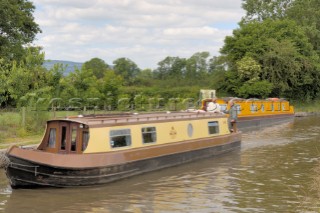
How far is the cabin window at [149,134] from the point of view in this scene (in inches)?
562

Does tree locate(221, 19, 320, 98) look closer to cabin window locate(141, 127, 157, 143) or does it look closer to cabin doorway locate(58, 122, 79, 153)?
cabin window locate(141, 127, 157, 143)

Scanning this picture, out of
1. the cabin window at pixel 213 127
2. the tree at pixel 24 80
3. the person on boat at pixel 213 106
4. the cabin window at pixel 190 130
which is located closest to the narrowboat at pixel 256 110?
the person on boat at pixel 213 106

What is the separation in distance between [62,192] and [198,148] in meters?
6.57

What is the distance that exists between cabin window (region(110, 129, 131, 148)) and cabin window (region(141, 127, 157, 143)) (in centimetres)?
77

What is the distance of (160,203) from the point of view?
35.4 feet

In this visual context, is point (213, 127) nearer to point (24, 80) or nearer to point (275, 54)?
point (24, 80)

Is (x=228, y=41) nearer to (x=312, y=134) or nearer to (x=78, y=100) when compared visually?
(x=312, y=134)

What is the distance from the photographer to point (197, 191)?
475 inches

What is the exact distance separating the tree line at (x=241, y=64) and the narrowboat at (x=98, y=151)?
749 centimetres

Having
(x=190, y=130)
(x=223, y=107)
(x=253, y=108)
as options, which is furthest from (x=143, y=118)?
(x=253, y=108)

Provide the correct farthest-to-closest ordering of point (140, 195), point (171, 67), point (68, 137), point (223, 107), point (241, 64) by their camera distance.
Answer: point (171, 67) < point (241, 64) < point (223, 107) < point (68, 137) < point (140, 195)

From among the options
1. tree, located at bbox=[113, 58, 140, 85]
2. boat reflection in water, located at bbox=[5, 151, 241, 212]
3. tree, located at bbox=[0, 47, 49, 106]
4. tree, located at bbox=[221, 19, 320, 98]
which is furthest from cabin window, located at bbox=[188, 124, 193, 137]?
tree, located at bbox=[113, 58, 140, 85]

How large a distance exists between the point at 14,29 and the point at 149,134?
2349cm

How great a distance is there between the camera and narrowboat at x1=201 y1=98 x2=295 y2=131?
28.9 metres
